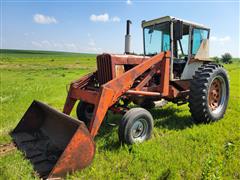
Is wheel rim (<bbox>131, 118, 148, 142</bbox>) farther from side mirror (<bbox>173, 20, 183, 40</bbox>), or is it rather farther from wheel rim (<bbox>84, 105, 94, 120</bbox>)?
side mirror (<bbox>173, 20, 183, 40</bbox>)

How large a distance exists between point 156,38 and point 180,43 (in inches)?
26.1

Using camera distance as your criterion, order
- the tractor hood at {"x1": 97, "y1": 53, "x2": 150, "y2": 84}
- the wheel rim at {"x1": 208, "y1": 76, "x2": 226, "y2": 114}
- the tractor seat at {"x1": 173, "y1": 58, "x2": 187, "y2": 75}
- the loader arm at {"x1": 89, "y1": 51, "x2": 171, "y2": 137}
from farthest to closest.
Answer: the tractor seat at {"x1": 173, "y1": 58, "x2": 187, "y2": 75} → the wheel rim at {"x1": 208, "y1": 76, "x2": 226, "y2": 114} → the tractor hood at {"x1": 97, "y1": 53, "x2": 150, "y2": 84} → the loader arm at {"x1": 89, "y1": 51, "x2": 171, "y2": 137}

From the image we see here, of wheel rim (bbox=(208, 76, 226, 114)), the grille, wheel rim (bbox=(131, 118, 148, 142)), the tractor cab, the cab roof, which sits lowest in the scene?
wheel rim (bbox=(131, 118, 148, 142))

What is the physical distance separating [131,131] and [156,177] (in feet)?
3.45

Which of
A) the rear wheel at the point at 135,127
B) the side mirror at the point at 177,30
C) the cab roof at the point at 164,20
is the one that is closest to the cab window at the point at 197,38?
the cab roof at the point at 164,20

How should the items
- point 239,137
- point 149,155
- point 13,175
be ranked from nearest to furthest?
point 13,175 → point 149,155 → point 239,137

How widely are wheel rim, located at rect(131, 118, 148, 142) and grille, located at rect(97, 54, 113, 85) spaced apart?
1132mm

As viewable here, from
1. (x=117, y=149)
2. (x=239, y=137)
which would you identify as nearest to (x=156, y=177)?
(x=117, y=149)

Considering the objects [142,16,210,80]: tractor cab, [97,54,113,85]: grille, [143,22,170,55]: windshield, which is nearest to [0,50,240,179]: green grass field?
[97,54,113,85]: grille

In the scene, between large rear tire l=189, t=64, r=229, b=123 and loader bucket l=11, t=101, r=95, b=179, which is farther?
large rear tire l=189, t=64, r=229, b=123

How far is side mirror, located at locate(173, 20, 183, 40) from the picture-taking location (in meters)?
5.39

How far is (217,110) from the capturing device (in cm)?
575

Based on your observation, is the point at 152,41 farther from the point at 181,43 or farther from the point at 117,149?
the point at 117,149

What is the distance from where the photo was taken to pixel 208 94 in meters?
5.19
